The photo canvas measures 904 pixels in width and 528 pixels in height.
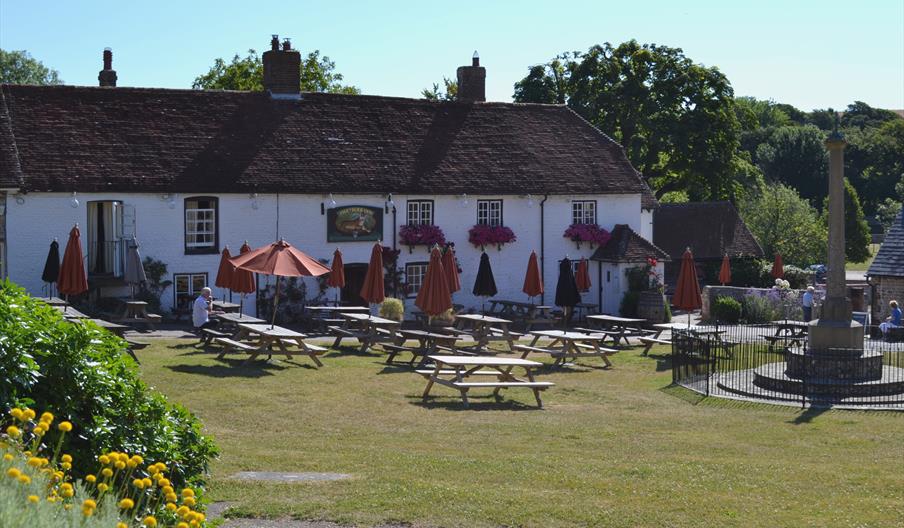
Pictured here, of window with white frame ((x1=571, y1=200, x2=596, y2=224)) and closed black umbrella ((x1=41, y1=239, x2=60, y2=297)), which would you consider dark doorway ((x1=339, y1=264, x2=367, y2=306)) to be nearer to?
window with white frame ((x1=571, y1=200, x2=596, y2=224))

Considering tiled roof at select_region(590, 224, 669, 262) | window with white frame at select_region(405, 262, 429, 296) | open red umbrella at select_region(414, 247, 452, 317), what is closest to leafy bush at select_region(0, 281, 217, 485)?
open red umbrella at select_region(414, 247, 452, 317)

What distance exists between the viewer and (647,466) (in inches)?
604

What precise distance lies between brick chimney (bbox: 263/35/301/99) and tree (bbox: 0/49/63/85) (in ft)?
224

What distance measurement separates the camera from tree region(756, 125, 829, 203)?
9881 centimetres

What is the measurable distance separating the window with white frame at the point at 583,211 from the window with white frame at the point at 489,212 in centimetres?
→ 292

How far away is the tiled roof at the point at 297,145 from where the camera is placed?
35.0 m

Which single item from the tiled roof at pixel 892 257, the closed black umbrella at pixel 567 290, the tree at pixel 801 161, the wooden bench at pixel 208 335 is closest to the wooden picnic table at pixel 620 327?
the closed black umbrella at pixel 567 290

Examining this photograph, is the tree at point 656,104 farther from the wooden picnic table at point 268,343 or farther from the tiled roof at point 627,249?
the wooden picnic table at point 268,343

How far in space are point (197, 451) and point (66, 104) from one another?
90.4 feet

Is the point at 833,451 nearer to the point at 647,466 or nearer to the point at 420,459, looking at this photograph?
the point at 647,466

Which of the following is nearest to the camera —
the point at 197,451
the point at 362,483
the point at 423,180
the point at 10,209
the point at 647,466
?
the point at 197,451

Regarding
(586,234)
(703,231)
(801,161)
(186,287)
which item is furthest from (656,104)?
(801,161)

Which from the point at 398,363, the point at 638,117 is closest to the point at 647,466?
the point at 398,363

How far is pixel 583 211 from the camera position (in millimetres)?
42719
